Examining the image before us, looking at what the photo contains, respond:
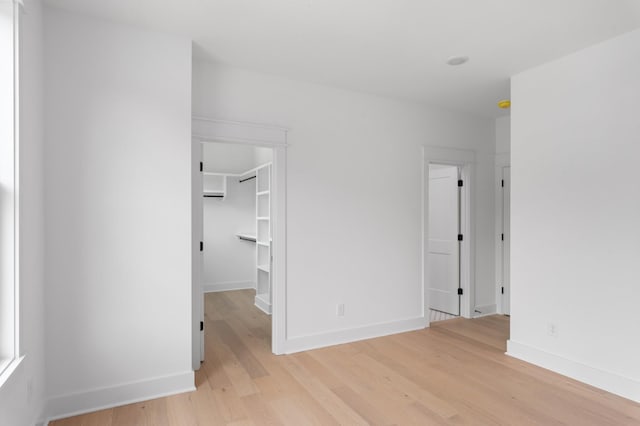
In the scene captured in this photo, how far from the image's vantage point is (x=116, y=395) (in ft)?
8.34

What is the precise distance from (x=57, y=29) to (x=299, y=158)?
2.07 m

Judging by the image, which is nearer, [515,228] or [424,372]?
[424,372]

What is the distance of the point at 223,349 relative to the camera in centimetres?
362

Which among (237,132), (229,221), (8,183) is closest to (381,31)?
(237,132)

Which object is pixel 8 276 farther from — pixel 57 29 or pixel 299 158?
pixel 299 158

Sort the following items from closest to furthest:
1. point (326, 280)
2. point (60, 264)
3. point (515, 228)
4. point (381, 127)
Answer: point (60, 264) → point (515, 228) → point (326, 280) → point (381, 127)

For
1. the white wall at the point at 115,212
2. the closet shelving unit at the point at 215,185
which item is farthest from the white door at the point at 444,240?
the closet shelving unit at the point at 215,185

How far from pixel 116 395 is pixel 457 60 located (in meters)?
3.72

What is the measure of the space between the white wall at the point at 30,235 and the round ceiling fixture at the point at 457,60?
2970 mm

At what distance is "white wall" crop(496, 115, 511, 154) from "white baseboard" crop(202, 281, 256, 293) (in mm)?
4649

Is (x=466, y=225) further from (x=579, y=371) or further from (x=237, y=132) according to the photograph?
(x=237, y=132)

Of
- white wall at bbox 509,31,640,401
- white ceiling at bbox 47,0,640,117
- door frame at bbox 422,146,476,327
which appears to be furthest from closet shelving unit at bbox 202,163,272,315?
white wall at bbox 509,31,640,401

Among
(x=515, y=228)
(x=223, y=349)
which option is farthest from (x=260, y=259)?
(x=515, y=228)

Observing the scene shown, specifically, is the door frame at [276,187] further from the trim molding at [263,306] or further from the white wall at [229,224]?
the white wall at [229,224]
